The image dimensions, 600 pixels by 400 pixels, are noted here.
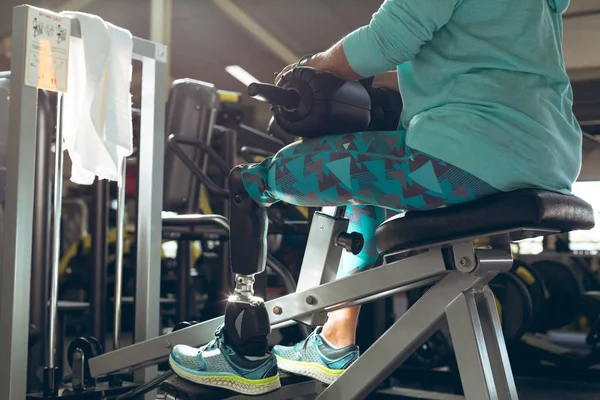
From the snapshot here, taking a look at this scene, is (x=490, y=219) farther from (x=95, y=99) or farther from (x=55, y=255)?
(x=55, y=255)

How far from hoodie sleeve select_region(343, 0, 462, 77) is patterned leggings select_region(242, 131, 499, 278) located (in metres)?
0.15

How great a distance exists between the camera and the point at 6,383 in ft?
5.41

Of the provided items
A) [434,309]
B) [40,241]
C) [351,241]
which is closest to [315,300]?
[351,241]

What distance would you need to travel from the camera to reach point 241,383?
145 centimetres

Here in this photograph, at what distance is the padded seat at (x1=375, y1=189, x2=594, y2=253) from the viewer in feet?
3.91

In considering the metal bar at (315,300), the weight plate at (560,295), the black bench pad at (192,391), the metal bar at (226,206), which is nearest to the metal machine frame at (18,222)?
the metal bar at (315,300)

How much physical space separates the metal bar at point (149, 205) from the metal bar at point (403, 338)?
815mm

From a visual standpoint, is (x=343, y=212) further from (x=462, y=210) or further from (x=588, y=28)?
(x=588, y=28)

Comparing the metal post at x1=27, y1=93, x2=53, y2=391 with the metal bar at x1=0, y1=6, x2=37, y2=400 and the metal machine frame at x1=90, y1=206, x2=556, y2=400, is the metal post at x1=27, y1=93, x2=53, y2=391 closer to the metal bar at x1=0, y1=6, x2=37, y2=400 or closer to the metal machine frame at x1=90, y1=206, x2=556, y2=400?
the metal bar at x1=0, y1=6, x2=37, y2=400

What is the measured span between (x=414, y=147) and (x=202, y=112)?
2.03 meters

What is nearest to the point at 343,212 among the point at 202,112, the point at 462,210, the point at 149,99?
the point at 462,210

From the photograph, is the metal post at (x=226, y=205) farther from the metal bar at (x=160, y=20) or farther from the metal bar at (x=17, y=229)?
the metal bar at (x=160, y=20)

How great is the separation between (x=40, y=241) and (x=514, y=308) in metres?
2.10

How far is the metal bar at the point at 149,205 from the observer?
80.3 inches
